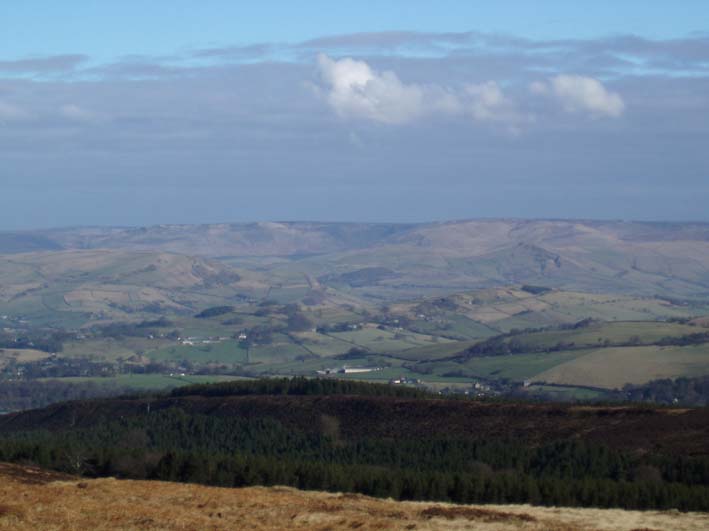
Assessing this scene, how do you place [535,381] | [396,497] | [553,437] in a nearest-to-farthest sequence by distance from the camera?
1. [396,497]
2. [553,437]
3. [535,381]

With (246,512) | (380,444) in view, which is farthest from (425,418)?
(246,512)

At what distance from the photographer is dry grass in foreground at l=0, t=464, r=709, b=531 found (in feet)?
158

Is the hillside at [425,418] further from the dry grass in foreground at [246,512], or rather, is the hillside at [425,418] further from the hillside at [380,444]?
the dry grass in foreground at [246,512]

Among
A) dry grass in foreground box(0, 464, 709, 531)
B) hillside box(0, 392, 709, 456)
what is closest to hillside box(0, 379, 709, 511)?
hillside box(0, 392, 709, 456)

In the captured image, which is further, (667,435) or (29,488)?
(667,435)

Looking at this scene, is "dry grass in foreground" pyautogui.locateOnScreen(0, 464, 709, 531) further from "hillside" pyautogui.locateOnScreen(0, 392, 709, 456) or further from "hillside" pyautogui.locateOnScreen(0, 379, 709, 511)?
"hillside" pyautogui.locateOnScreen(0, 392, 709, 456)

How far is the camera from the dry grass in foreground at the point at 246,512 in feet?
158

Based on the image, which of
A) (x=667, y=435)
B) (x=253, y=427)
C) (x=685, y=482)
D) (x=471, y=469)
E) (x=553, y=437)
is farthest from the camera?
(x=253, y=427)

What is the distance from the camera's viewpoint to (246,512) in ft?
169

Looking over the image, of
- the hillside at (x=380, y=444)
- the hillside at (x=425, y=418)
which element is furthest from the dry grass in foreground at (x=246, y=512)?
the hillside at (x=425, y=418)

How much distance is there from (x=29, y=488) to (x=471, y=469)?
3851 cm

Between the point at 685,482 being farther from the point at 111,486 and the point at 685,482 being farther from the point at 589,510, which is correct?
the point at 111,486

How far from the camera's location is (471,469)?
8612 centimetres

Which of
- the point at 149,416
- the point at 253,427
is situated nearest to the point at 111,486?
the point at 253,427
